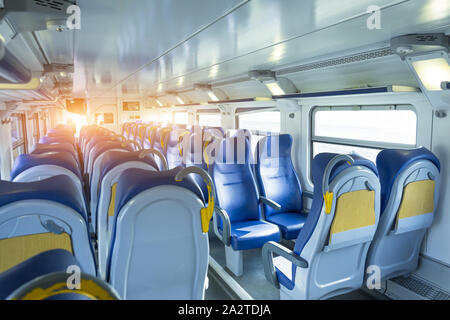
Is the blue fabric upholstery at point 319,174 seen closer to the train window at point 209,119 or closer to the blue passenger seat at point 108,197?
the blue passenger seat at point 108,197

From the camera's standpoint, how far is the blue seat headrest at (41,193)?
1304mm

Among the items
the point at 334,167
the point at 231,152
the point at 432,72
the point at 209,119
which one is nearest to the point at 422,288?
the point at 334,167

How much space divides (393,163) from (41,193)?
7.78 feet

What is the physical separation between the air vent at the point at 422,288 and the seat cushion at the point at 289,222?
1060 millimetres

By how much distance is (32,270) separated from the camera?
64 cm

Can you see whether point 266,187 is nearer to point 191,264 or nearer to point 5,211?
point 191,264

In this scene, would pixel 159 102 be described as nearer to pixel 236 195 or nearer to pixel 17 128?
pixel 17 128

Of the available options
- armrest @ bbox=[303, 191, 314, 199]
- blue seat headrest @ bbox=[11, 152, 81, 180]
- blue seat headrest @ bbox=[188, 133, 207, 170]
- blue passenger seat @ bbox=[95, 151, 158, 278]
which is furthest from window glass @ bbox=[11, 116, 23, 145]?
armrest @ bbox=[303, 191, 314, 199]

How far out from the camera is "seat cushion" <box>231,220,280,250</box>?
3.32 meters

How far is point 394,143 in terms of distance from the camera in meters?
3.43

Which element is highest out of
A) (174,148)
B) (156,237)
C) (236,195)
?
(174,148)

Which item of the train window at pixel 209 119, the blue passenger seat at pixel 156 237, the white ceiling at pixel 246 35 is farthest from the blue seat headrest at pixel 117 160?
the train window at pixel 209 119

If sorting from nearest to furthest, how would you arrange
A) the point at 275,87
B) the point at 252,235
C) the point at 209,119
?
the point at 252,235, the point at 275,87, the point at 209,119
